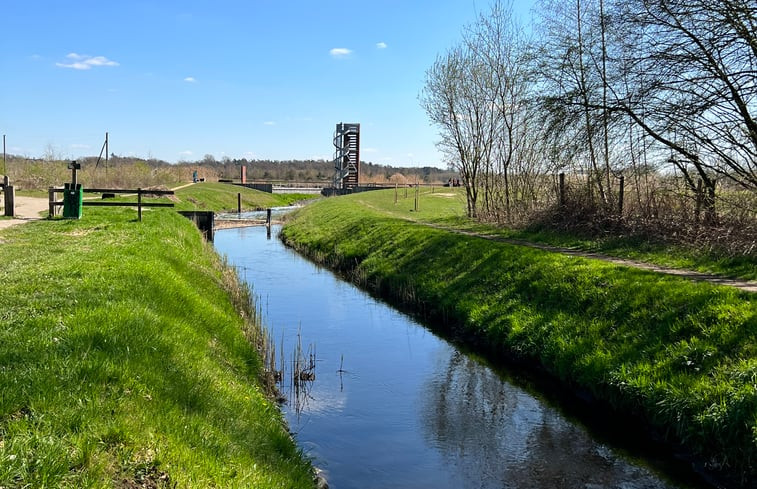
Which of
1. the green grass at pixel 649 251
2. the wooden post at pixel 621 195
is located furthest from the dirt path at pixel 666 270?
the wooden post at pixel 621 195

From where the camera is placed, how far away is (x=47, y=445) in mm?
3684

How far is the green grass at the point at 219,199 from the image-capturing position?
4650cm

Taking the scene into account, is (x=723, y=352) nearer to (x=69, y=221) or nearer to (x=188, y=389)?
(x=188, y=389)

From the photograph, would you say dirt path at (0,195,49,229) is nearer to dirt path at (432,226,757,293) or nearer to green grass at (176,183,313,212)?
green grass at (176,183,313,212)

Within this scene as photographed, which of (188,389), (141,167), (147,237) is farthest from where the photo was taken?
(141,167)

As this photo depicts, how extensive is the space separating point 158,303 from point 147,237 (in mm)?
8298

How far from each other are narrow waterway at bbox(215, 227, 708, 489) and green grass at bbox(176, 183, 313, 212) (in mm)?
29166

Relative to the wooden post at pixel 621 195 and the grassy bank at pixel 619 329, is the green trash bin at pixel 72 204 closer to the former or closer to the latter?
the grassy bank at pixel 619 329

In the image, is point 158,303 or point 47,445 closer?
point 47,445

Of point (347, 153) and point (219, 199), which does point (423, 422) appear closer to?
point (219, 199)

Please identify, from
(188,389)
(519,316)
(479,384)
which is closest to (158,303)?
(188,389)

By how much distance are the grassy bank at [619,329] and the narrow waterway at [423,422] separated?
2.33ft

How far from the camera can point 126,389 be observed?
193 inches

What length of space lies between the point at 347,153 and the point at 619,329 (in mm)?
85934
